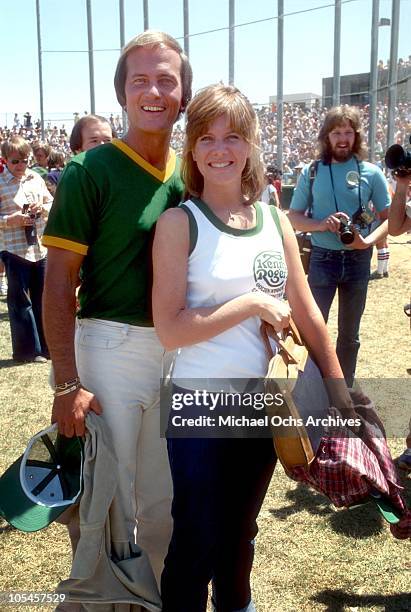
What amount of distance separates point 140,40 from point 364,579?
7.72ft

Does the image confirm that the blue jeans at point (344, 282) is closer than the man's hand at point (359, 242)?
No

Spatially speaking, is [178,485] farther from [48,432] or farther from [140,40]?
[140,40]

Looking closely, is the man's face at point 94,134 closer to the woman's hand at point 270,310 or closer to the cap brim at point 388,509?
the woman's hand at point 270,310

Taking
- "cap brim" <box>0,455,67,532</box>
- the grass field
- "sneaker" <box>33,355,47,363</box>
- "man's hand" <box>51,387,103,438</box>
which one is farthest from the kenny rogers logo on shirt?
"sneaker" <box>33,355,47,363</box>

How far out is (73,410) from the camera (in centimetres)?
210

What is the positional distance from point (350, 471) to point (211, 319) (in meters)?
0.63

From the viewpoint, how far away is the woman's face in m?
1.94

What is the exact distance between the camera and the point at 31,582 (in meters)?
2.79

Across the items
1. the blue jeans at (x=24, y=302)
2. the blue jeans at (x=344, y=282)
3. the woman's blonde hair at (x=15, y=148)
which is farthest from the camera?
the blue jeans at (x=24, y=302)

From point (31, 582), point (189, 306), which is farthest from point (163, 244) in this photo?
point (31, 582)

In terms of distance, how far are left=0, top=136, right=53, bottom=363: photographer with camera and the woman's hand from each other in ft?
14.7

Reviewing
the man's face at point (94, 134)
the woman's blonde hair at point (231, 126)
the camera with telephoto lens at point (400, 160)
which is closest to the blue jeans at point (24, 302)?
the man's face at point (94, 134)

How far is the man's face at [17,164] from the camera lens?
19.5 feet

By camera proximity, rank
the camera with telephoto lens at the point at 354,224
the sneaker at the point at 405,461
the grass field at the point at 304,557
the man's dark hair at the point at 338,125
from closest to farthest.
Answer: the grass field at the point at 304,557
the sneaker at the point at 405,461
the camera with telephoto lens at the point at 354,224
the man's dark hair at the point at 338,125
